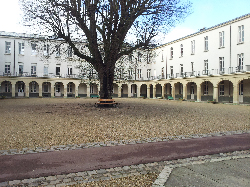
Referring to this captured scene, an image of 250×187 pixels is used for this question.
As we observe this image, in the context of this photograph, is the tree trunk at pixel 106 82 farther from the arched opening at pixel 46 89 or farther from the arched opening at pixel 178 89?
the arched opening at pixel 46 89

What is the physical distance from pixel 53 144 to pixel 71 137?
89 cm

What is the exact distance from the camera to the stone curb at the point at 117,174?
3.29 m

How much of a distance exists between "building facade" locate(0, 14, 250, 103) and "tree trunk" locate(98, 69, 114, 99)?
8442 millimetres

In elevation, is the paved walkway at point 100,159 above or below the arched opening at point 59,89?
below

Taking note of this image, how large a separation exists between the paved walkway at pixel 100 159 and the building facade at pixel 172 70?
19.2 meters

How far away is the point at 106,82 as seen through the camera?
15.9 m

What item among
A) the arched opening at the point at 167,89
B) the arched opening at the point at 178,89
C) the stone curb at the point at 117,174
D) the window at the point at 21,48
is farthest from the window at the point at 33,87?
the stone curb at the point at 117,174

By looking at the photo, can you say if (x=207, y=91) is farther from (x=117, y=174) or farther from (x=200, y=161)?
(x=117, y=174)

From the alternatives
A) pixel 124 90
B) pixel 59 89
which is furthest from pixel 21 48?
pixel 124 90

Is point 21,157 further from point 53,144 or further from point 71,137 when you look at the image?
point 71,137

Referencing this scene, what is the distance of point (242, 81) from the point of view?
2650 centimetres

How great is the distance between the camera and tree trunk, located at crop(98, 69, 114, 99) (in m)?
15.6

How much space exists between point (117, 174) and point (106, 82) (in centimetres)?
1248

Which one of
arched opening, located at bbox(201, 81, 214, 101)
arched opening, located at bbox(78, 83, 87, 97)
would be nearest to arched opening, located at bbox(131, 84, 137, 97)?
arched opening, located at bbox(78, 83, 87, 97)
